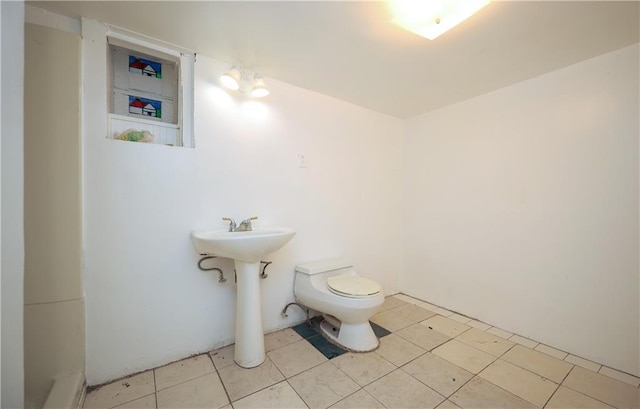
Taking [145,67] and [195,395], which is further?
[145,67]

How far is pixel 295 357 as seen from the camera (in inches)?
63.2

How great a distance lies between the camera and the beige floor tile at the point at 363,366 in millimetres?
1429

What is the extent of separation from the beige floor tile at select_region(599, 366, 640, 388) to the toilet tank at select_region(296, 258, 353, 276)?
1.62 metres

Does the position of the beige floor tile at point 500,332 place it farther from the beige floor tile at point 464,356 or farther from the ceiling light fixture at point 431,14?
the ceiling light fixture at point 431,14

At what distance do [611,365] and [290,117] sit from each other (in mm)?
2623

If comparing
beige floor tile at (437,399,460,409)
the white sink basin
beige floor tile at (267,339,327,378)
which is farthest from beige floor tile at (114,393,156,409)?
beige floor tile at (437,399,460,409)

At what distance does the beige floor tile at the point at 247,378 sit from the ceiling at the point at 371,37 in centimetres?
192

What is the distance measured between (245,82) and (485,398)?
2.27 meters

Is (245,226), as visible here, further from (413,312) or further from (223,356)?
(413,312)

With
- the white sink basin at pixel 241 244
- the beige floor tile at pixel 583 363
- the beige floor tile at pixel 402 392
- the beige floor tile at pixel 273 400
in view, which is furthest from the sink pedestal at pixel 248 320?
the beige floor tile at pixel 583 363

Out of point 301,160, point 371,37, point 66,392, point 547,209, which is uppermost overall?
point 371,37

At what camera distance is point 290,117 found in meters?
1.97

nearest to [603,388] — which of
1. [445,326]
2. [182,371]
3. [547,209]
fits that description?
[445,326]

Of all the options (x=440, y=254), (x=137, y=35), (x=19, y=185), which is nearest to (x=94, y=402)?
(x=19, y=185)
